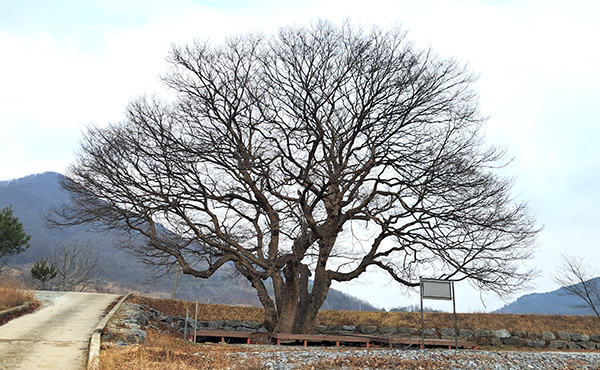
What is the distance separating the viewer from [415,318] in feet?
71.0

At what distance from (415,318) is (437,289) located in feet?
30.2

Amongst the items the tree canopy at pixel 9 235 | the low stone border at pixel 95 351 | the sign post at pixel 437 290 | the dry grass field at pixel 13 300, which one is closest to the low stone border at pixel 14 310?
the dry grass field at pixel 13 300

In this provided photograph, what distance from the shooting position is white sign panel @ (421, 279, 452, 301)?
1311 cm

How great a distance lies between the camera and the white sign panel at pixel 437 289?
13.1 metres

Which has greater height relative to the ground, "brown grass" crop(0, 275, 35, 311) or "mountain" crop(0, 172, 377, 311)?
"mountain" crop(0, 172, 377, 311)

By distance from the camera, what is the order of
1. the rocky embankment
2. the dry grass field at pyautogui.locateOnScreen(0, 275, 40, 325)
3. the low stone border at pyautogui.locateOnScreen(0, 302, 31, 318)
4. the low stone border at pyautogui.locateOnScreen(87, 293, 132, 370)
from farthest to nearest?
the dry grass field at pyautogui.locateOnScreen(0, 275, 40, 325)
the low stone border at pyautogui.locateOnScreen(0, 302, 31, 318)
the rocky embankment
the low stone border at pyautogui.locateOnScreen(87, 293, 132, 370)

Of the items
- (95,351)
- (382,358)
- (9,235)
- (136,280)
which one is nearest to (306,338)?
(382,358)

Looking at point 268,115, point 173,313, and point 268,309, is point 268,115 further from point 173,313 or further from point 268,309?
point 173,313

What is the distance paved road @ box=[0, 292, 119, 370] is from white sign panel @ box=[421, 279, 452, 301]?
905 cm

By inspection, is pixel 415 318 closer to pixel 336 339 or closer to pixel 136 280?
pixel 336 339

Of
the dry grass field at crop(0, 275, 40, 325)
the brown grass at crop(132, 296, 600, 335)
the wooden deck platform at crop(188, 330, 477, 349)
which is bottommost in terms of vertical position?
the wooden deck platform at crop(188, 330, 477, 349)

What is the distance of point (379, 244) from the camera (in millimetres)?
17250

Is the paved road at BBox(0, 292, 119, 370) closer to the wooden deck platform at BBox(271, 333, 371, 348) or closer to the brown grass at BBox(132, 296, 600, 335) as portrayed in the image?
the brown grass at BBox(132, 296, 600, 335)

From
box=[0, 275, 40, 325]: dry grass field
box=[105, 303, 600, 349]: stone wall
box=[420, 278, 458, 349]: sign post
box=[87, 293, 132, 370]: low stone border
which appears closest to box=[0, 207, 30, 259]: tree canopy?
box=[0, 275, 40, 325]: dry grass field
